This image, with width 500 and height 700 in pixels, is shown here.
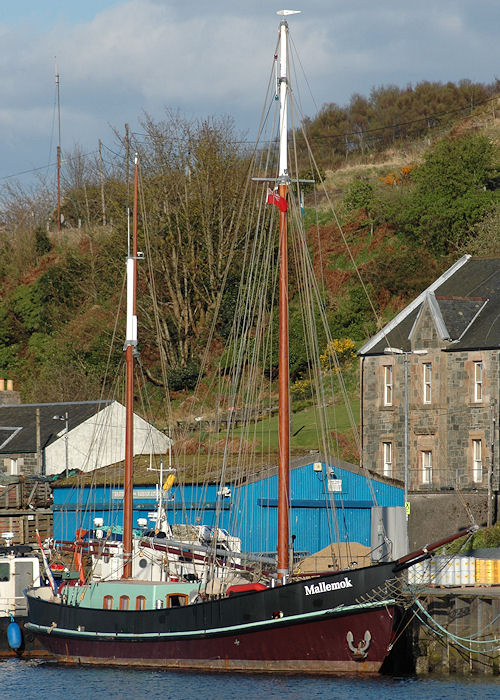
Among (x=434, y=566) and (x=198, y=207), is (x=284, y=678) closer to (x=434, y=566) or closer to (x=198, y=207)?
(x=434, y=566)

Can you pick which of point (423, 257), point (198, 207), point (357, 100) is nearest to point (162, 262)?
point (198, 207)

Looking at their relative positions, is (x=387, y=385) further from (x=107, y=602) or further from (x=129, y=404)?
(x=107, y=602)

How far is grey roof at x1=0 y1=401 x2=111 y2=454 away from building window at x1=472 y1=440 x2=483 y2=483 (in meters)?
20.7

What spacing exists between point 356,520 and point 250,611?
19.2 m

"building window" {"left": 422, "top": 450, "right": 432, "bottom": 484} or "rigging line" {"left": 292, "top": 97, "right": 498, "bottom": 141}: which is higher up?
"rigging line" {"left": 292, "top": 97, "right": 498, "bottom": 141}

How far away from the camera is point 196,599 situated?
3444 centimetres

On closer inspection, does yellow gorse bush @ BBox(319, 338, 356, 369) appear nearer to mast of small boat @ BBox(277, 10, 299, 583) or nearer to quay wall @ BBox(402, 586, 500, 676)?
quay wall @ BBox(402, 586, 500, 676)

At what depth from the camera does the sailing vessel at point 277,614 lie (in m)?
31.4

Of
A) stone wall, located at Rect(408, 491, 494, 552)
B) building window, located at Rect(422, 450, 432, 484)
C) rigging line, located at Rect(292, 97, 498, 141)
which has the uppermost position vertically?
rigging line, located at Rect(292, 97, 498, 141)

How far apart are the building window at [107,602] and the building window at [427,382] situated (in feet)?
75.5

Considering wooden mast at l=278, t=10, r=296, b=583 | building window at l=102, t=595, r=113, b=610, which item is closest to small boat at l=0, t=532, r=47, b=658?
building window at l=102, t=595, r=113, b=610

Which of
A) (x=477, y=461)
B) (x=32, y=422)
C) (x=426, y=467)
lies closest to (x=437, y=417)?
(x=426, y=467)

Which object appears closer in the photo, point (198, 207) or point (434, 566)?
point (434, 566)

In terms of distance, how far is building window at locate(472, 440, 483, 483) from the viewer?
171ft
